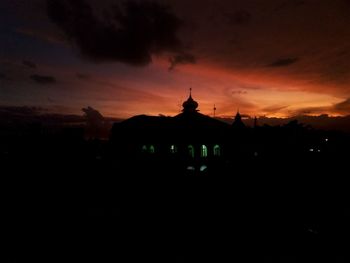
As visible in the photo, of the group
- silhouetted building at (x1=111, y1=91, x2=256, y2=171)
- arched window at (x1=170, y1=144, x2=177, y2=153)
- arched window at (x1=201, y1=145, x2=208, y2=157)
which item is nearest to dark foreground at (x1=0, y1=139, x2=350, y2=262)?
silhouetted building at (x1=111, y1=91, x2=256, y2=171)

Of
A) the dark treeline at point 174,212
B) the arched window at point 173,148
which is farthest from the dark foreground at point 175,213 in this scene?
the arched window at point 173,148

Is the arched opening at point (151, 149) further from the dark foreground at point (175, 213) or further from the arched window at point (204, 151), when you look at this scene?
the dark foreground at point (175, 213)

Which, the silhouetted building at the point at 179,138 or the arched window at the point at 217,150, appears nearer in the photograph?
the silhouetted building at the point at 179,138

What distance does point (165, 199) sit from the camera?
21547 millimetres

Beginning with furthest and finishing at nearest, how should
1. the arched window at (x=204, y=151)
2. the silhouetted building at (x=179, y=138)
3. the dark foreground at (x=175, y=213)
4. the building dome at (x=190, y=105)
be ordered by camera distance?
the building dome at (x=190, y=105)
the arched window at (x=204, y=151)
the silhouetted building at (x=179, y=138)
the dark foreground at (x=175, y=213)

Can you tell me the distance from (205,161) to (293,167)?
45.6 feet

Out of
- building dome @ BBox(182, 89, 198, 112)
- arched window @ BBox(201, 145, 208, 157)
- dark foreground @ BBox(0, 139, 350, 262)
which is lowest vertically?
dark foreground @ BBox(0, 139, 350, 262)

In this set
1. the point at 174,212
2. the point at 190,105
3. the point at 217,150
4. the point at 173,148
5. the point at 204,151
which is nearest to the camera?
the point at 174,212

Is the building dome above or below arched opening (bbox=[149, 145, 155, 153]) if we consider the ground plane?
above

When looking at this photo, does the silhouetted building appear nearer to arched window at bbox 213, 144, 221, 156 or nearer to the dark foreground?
arched window at bbox 213, 144, 221, 156

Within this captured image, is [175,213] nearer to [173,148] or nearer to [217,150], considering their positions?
[173,148]

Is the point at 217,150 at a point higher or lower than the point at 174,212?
higher

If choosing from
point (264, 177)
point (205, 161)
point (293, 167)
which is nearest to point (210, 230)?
point (264, 177)

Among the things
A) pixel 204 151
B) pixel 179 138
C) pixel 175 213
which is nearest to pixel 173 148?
pixel 179 138
